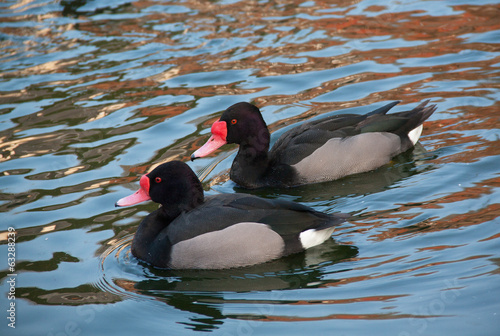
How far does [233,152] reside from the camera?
30.7 feet

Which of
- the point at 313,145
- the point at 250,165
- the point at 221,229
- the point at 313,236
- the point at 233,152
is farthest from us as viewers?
the point at 233,152

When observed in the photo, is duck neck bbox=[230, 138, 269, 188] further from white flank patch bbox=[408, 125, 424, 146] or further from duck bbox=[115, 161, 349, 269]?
white flank patch bbox=[408, 125, 424, 146]

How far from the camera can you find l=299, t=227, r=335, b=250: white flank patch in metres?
6.27

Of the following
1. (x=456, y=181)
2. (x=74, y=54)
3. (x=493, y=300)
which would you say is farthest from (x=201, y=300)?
(x=74, y=54)

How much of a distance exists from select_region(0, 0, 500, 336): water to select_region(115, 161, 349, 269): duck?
0.51 feet

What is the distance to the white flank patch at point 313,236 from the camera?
20.6ft

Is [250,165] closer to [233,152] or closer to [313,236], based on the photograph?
[233,152]

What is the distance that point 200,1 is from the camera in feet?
51.1

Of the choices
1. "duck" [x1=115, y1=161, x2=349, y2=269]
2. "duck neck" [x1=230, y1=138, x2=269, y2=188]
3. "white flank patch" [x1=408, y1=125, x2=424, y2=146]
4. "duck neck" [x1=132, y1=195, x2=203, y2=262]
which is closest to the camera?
"duck" [x1=115, y1=161, x2=349, y2=269]

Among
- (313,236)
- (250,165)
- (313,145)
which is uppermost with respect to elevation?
(313,145)

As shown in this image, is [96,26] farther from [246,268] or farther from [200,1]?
[246,268]

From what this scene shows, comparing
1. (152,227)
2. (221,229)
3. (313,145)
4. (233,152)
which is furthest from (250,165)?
(221,229)

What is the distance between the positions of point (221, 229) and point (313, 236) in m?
0.89

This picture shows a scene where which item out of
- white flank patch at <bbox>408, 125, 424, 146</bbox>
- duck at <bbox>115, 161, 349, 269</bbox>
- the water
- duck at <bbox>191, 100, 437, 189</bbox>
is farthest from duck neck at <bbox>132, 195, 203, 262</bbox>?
white flank patch at <bbox>408, 125, 424, 146</bbox>
